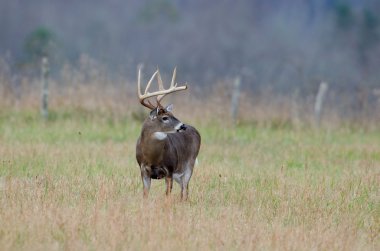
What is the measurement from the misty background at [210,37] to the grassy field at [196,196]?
2661cm

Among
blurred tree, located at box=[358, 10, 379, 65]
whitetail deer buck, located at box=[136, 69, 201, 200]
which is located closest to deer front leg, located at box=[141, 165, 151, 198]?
whitetail deer buck, located at box=[136, 69, 201, 200]

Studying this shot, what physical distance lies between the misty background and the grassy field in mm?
26606

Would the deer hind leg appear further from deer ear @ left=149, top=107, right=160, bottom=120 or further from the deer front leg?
deer ear @ left=149, top=107, right=160, bottom=120

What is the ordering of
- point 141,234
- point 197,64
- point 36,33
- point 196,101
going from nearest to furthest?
point 141,234 → point 196,101 → point 36,33 → point 197,64

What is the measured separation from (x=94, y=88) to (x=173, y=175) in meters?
10.3

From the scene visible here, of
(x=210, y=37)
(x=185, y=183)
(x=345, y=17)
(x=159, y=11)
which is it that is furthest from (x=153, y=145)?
(x=210, y=37)

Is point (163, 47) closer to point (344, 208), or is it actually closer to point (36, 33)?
point (36, 33)

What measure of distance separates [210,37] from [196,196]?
1646 inches

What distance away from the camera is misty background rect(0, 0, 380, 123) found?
154 feet

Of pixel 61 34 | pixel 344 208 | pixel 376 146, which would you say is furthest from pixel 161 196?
pixel 61 34

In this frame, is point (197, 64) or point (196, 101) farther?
point (197, 64)

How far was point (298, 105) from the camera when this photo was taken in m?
22.5

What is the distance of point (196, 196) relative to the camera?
1086 centimetres

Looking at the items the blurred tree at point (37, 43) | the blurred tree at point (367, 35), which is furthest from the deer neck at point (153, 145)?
the blurred tree at point (367, 35)
